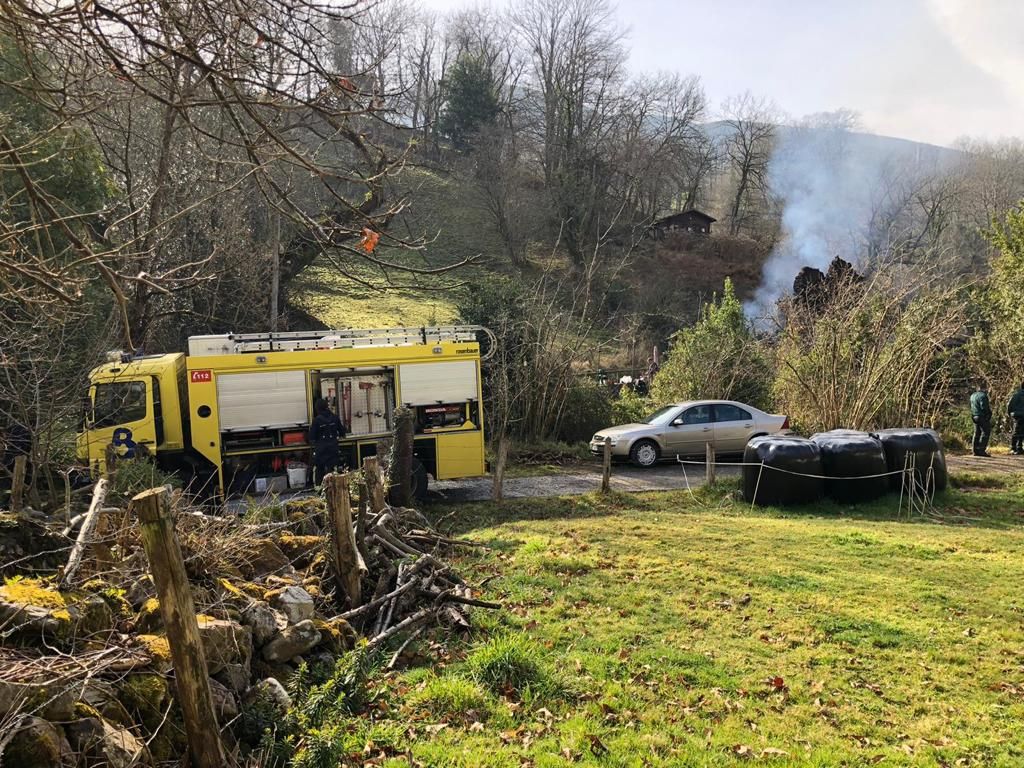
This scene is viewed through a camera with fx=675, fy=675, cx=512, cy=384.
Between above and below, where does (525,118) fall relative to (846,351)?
above

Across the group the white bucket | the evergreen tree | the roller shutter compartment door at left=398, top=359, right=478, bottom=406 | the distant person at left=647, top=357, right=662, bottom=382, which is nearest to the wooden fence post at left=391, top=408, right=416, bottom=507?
the roller shutter compartment door at left=398, top=359, right=478, bottom=406

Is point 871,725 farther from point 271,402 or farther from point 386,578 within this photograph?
point 271,402

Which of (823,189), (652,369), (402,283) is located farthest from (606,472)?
(823,189)

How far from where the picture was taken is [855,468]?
10.9 m

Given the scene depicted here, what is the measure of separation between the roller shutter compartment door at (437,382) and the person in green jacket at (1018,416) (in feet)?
41.6

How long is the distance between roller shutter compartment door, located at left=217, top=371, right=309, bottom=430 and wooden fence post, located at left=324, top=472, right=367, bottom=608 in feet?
17.5

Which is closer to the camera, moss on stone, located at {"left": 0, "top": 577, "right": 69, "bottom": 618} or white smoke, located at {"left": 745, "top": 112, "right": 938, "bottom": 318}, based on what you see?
moss on stone, located at {"left": 0, "top": 577, "right": 69, "bottom": 618}

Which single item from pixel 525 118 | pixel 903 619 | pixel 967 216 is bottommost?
pixel 903 619

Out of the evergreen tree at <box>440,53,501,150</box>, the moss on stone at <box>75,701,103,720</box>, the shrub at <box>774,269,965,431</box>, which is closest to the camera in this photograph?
the moss on stone at <box>75,701,103,720</box>

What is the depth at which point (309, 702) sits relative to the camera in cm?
441

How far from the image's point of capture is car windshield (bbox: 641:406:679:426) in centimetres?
1493

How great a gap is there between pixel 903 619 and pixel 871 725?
2015 mm

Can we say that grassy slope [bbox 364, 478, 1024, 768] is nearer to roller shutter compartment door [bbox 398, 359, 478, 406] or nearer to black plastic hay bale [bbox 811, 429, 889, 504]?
black plastic hay bale [bbox 811, 429, 889, 504]

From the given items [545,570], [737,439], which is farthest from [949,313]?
[545,570]
